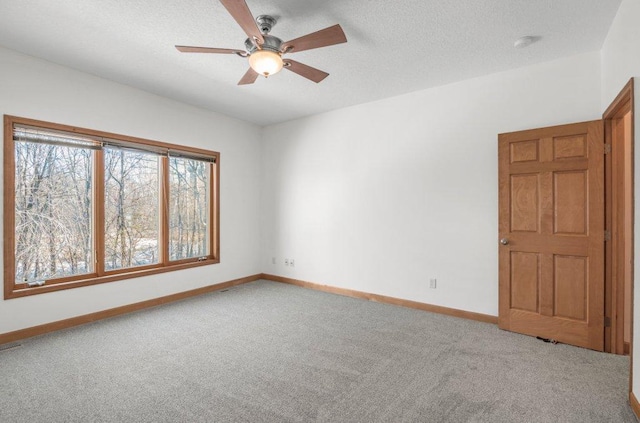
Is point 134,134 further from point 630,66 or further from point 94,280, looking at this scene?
point 630,66

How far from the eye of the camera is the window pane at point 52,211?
3.15 meters

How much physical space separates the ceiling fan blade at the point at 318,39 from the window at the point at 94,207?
8.83ft

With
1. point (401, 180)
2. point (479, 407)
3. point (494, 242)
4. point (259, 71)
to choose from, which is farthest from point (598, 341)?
point (259, 71)

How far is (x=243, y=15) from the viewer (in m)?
1.99

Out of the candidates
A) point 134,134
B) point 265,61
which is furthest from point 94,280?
point 265,61

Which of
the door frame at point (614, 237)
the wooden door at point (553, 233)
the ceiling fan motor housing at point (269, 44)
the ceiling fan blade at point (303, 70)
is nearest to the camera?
the ceiling fan motor housing at point (269, 44)

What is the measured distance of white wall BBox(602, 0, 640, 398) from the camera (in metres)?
1.96

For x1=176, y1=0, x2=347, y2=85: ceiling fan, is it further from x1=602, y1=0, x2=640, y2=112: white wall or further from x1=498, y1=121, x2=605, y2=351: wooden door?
x1=498, y1=121, x2=605, y2=351: wooden door

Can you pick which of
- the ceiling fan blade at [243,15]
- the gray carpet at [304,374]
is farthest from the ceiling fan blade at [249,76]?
the gray carpet at [304,374]

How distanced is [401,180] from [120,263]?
3.73m

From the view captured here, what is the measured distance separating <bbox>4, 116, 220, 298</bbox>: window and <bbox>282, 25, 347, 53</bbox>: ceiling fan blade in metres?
2.69

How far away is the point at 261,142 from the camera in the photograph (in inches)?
227

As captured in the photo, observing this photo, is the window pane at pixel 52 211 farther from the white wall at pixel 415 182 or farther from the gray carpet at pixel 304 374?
the white wall at pixel 415 182

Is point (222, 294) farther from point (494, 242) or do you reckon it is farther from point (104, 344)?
point (494, 242)
